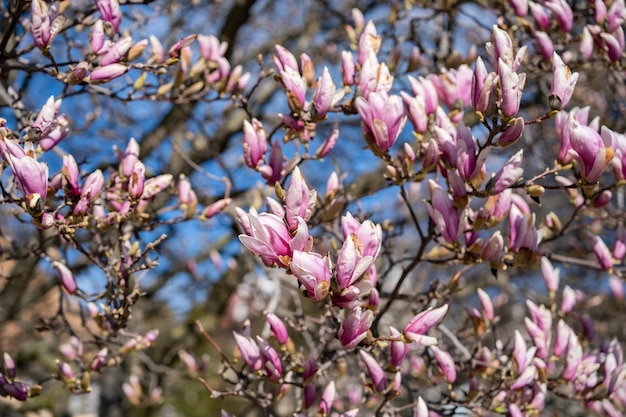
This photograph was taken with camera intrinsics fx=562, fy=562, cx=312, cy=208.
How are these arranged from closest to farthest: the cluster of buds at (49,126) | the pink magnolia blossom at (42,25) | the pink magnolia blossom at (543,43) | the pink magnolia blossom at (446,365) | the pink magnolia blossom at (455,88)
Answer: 1. the cluster of buds at (49,126)
2. the pink magnolia blossom at (42,25)
3. the pink magnolia blossom at (446,365)
4. the pink magnolia blossom at (455,88)
5. the pink magnolia blossom at (543,43)

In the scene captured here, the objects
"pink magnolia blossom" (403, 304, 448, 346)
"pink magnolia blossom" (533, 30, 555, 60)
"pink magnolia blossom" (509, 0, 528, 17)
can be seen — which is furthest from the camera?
"pink magnolia blossom" (509, 0, 528, 17)

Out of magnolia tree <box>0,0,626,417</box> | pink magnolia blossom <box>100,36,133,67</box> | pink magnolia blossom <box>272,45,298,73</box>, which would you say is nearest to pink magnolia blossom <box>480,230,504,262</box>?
magnolia tree <box>0,0,626,417</box>

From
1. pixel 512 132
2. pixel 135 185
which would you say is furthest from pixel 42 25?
pixel 512 132

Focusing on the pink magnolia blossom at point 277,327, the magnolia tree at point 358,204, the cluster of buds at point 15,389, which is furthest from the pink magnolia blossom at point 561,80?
the cluster of buds at point 15,389

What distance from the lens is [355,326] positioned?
123 centimetres

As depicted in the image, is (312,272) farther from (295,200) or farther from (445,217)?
(445,217)

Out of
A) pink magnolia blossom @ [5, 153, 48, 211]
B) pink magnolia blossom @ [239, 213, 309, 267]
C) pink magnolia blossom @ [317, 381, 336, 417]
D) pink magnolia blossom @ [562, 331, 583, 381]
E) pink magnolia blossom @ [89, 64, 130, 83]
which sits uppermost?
pink magnolia blossom @ [89, 64, 130, 83]

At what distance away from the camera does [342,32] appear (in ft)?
13.7

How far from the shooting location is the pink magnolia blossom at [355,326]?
4.01ft

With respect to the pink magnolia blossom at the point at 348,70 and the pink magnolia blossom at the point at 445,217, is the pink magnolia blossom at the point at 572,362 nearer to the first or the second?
the pink magnolia blossom at the point at 445,217

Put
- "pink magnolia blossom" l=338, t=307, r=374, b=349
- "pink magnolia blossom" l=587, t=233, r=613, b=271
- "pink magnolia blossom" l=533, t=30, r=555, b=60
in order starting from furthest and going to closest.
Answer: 1. "pink magnolia blossom" l=533, t=30, r=555, b=60
2. "pink magnolia blossom" l=587, t=233, r=613, b=271
3. "pink magnolia blossom" l=338, t=307, r=374, b=349

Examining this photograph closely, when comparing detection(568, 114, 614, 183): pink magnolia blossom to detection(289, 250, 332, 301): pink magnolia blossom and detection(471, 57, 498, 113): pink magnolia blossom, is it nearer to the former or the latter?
detection(471, 57, 498, 113): pink magnolia blossom

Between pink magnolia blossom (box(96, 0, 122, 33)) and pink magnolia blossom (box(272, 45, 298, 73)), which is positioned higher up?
pink magnolia blossom (box(96, 0, 122, 33))

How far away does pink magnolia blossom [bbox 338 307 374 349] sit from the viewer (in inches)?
48.1
